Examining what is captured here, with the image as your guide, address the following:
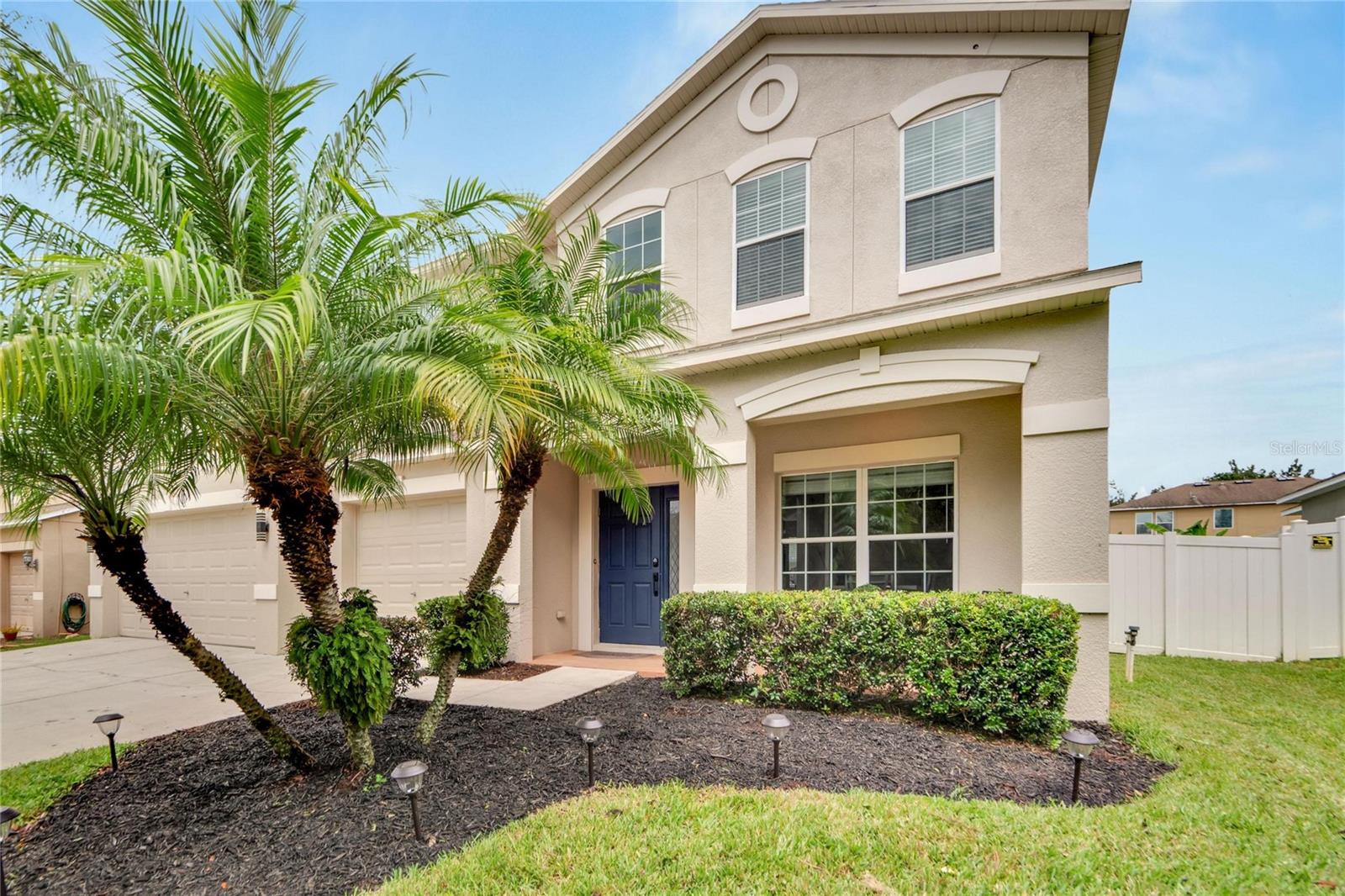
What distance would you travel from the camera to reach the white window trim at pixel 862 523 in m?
7.65

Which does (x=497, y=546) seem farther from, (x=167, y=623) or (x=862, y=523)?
(x=862, y=523)

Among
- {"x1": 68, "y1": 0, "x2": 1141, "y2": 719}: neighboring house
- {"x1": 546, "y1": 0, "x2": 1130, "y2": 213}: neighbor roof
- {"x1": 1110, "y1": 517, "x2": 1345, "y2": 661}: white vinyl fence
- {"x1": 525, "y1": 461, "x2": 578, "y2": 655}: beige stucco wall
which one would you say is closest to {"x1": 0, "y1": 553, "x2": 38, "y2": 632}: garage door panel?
{"x1": 68, "y1": 0, "x2": 1141, "y2": 719}: neighboring house

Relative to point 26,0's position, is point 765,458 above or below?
below

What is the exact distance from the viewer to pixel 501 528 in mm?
5344

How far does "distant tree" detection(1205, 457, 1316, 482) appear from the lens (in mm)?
38469

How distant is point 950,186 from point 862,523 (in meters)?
4.03

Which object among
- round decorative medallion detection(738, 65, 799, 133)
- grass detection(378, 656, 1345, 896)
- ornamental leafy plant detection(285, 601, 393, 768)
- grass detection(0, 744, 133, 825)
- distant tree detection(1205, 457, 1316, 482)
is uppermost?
round decorative medallion detection(738, 65, 799, 133)

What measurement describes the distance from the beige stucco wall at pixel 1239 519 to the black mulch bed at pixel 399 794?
73.9 ft

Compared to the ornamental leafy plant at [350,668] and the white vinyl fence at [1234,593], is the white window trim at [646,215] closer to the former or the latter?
the ornamental leafy plant at [350,668]

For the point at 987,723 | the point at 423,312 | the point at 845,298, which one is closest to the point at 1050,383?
the point at 845,298

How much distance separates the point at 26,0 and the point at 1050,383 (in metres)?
8.61

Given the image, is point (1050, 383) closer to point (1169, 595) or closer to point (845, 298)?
point (845, 298)

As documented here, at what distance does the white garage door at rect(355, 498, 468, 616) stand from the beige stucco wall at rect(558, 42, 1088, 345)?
4.93m

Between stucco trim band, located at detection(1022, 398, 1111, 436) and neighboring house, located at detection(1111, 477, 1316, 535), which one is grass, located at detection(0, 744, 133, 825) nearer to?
stucco trim band, located at detection(1022, 398, 1111, 436)
